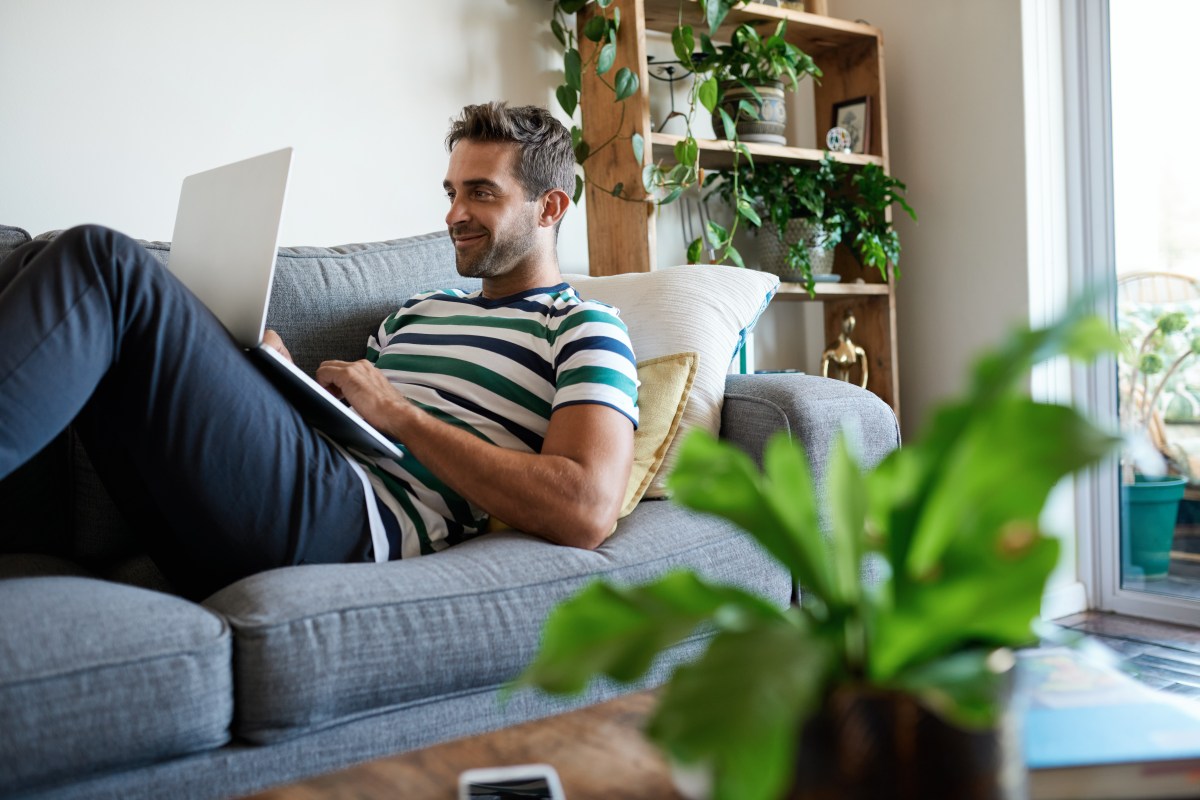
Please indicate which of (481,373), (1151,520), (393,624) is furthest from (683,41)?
(393,624)

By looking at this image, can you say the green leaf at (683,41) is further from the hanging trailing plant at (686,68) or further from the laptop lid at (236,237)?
the laptop lid at (236,237)

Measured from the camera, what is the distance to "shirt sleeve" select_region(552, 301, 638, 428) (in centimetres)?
150

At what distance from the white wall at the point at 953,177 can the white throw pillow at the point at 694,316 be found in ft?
3.67

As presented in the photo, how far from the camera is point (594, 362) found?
1.53 meters

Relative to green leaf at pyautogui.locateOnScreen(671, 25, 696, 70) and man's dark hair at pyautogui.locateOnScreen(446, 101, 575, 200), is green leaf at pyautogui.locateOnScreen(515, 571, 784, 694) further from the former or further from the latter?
green leaf at pyautogui.locateOnScreen(671, 25, 696, 70)

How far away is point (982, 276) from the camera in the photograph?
2893 millimetres

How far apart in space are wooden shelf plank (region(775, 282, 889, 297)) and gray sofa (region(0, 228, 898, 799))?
1.25 metres

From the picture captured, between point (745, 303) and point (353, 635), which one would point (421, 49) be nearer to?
point (745, 303)

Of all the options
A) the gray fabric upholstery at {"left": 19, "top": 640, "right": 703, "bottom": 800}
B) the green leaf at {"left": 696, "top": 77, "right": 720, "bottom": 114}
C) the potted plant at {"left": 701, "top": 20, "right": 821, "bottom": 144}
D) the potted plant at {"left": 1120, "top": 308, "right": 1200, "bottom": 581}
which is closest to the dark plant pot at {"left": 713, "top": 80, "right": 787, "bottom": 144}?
the potted plant at {"left": 701, "top": 20, "right": 821, "bottom": 144}

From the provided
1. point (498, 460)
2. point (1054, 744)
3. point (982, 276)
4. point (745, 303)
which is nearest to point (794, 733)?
point (1054, 744)

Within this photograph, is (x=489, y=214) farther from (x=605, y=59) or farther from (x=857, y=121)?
(x=857, y=121)

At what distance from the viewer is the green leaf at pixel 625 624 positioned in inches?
19.6

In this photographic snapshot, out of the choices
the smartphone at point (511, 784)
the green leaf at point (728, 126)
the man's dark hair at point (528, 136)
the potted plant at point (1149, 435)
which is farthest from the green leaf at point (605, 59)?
the smartphone at point (511, 784)

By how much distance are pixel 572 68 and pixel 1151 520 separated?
1.92 m
